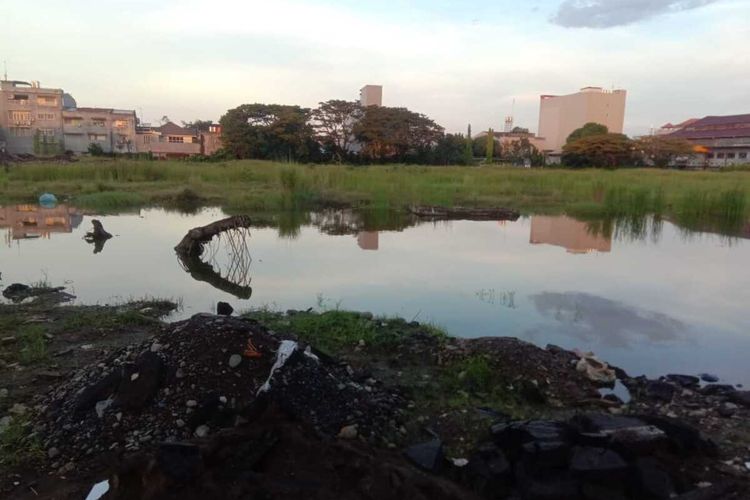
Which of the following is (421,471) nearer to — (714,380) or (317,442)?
(317,442)

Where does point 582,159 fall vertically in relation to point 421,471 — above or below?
above

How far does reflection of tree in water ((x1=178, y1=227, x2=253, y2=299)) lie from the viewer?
728 centimetres

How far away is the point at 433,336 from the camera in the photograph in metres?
4.74

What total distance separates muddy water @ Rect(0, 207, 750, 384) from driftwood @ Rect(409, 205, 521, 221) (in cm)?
276

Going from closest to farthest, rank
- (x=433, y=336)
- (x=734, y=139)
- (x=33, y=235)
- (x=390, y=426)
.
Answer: (x=390, y=426) < (x=433, y=336) < (x=33, y=235) < (x=734, y=139)

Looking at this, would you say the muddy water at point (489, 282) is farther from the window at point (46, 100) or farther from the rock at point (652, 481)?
the window at point (46, 100)

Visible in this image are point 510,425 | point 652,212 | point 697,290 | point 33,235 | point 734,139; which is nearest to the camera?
point 510,425

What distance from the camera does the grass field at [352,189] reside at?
54.6 ft

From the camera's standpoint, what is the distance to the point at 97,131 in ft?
157

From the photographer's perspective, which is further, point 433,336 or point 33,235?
point 33,235

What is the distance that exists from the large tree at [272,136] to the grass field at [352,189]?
1085 cm

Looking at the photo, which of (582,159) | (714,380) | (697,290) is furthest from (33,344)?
(582,159)

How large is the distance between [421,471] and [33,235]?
10886mm

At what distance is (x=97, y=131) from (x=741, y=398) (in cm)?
5232
